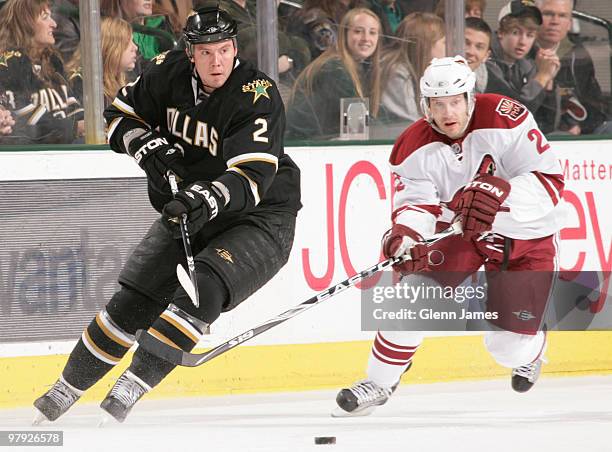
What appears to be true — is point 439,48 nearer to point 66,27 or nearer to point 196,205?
point 66,27

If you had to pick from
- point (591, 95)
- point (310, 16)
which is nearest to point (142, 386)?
point (310, 16)

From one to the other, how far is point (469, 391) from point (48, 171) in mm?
1694

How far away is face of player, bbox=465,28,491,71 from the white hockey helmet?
4.93 ft

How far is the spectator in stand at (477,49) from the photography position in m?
5.57

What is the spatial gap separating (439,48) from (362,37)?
1.05 feet

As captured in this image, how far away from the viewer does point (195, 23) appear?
3775mm

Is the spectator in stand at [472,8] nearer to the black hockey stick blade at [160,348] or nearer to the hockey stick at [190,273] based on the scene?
the hockey stick at [190,273]

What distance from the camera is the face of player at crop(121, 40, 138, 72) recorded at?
5.10 m

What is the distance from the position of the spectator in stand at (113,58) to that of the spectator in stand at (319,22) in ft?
2.16

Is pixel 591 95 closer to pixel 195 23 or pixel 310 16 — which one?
pixel 310 16

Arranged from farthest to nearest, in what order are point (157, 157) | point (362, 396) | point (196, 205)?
1. point (362, 396)
2. point (157, 157)
3. point (196, 205)

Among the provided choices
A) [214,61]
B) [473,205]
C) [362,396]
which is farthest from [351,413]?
[214,61]

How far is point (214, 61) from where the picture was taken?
3762 millimetres

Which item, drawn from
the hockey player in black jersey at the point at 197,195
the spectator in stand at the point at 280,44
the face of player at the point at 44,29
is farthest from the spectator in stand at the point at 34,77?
the hockey player in black jersey at the point at 197,195
